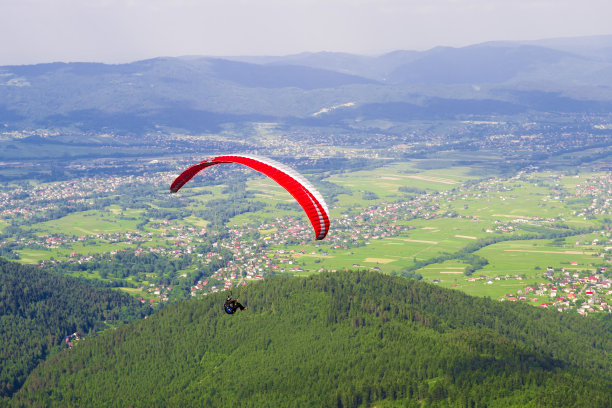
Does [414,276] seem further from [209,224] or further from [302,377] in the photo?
[209,224]

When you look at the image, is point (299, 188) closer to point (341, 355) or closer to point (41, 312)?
point (341, 355)

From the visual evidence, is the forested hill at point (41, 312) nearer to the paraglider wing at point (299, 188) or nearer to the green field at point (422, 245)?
the green field at point (422, 245)

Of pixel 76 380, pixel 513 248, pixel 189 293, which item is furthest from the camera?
pixel 513 248

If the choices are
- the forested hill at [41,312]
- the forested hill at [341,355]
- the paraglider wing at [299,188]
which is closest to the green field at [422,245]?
the forested hill at [341,355]

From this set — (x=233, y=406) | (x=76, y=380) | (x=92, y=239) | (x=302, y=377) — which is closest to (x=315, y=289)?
(x=302, y=377)

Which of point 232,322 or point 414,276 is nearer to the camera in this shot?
point 232,322

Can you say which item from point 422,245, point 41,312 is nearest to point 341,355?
point 41,312
